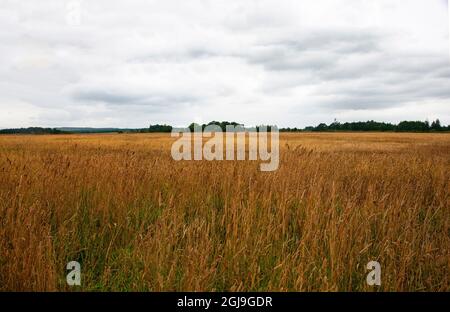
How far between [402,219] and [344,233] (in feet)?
4.39

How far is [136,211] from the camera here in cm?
406

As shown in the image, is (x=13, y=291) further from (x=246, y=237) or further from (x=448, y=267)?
(x=448, y=267)

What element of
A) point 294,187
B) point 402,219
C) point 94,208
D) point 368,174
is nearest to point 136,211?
point 94,208

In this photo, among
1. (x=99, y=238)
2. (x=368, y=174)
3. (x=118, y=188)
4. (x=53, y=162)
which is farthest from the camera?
(x=368, y=174)

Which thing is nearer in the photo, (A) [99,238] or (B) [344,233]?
(B) [344,233]

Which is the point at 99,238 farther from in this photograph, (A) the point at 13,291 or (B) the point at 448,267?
(B) the point at 448,267

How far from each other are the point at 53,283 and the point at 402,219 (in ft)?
11.6

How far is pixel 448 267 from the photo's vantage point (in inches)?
116

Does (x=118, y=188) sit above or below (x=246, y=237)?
above
